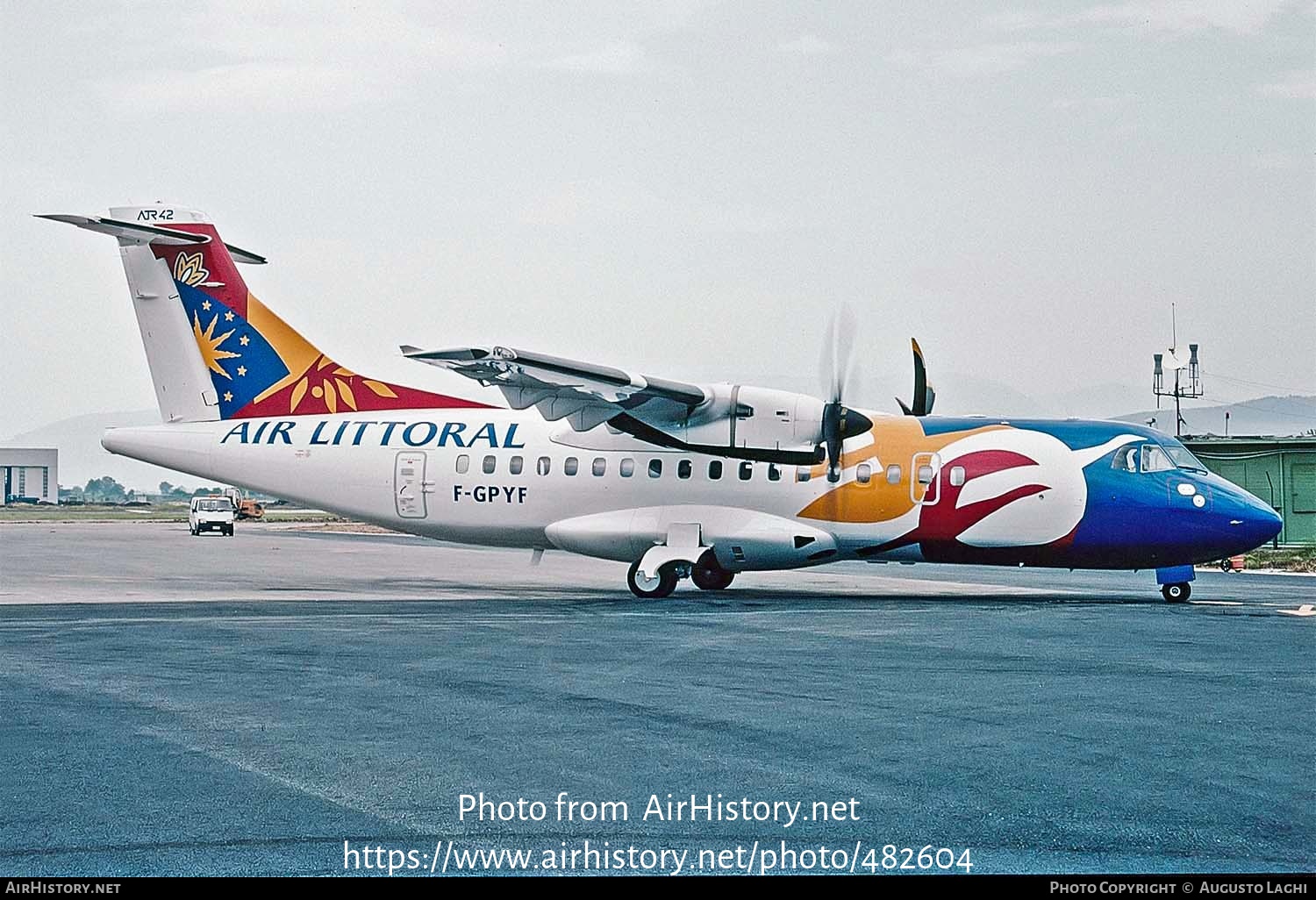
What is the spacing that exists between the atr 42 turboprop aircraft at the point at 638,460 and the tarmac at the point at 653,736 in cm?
327

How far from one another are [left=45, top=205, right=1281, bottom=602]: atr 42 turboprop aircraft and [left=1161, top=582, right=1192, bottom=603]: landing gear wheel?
4cm

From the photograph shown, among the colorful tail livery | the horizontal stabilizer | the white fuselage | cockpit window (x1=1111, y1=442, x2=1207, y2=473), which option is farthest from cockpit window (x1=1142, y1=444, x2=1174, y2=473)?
the horizontal stabilizer

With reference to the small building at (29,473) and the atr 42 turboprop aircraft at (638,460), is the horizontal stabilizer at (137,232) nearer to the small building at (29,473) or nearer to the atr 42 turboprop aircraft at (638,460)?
the atr 42 turboprop aircraft at (638,460)

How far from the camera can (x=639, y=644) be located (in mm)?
13758

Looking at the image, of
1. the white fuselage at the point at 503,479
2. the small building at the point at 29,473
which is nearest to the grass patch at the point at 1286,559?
the white fuselage at the point at 503,479

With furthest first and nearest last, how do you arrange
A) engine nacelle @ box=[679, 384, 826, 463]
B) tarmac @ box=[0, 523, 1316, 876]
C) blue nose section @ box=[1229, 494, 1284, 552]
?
1. engine nacelle @ box=[679, 384, 826, 463]
2. blue nose section @ box=[1229, 494, 1284, 552]
3. tarmac @ box=[0, 523, 1316, 876]

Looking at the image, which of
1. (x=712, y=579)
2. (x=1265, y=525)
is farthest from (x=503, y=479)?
(x=1265, y=525)

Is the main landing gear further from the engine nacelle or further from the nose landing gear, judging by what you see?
the nose landing gear

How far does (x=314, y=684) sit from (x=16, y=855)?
5083 mm

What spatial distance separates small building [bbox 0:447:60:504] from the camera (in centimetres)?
10788

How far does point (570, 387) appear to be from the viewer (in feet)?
67.4

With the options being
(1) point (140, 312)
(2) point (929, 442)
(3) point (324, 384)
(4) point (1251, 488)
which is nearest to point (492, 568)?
(3) point (324, 384)

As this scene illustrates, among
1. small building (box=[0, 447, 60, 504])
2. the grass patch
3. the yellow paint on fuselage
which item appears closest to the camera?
the yellow paint on fuselage

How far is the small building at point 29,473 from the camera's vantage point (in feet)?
354
